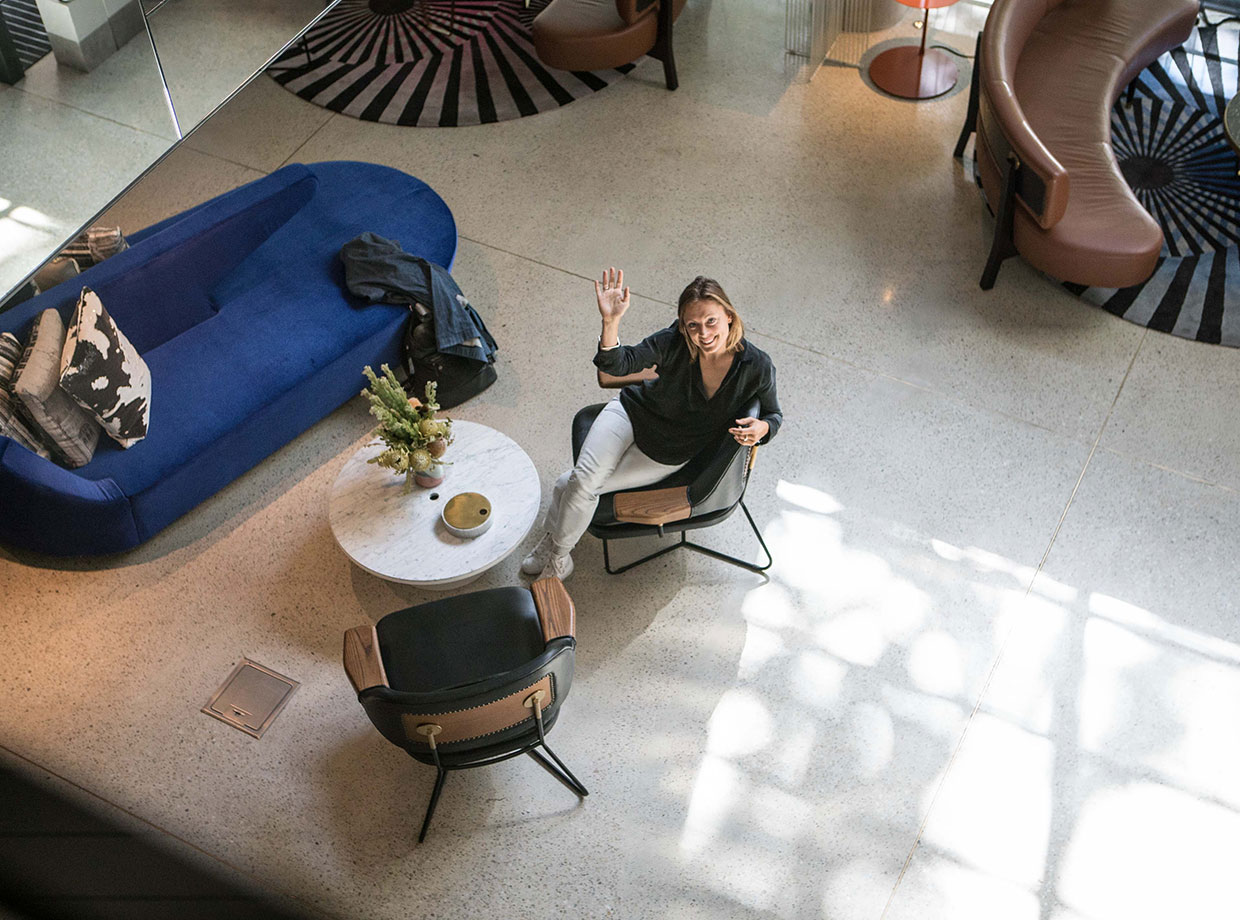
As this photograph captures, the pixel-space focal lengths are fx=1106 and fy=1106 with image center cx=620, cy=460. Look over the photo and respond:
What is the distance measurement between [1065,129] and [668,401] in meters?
3.02

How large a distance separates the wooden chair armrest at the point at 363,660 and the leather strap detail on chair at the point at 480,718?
0.22 metres

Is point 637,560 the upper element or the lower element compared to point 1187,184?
lower

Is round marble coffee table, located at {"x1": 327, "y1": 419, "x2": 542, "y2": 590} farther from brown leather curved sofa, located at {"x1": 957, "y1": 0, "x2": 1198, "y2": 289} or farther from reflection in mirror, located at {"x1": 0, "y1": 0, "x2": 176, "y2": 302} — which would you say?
brown leather curved sofa, located at {"x1": 957, "y1": 0, "x2": 1198, "y2": 289}

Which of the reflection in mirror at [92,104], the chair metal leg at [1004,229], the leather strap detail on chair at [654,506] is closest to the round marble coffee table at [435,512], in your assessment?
the leather strap detail on chair at [654,506]

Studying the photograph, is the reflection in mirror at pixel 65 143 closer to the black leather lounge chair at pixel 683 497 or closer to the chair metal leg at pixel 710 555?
the black leather lounge chair at pixel 683 497

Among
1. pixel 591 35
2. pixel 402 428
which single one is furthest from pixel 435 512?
pixel 591 35

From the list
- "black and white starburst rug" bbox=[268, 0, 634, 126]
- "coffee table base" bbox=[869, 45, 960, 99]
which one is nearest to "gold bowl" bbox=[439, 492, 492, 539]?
"black and white starburst rug" bbox=[268, 0, 634, 126]

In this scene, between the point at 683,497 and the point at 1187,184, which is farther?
the point at 1187,184

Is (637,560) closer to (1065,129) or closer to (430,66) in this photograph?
(1065,129)

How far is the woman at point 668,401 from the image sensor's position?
3949 mm

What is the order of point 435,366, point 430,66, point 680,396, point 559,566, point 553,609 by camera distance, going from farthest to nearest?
point 430,66 < point 435,366 < point 559,566 < point 680,396 < point 553,609

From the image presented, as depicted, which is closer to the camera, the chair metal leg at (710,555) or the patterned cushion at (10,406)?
the patterned cushion at (10,406)

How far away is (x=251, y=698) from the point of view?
4.30 meters

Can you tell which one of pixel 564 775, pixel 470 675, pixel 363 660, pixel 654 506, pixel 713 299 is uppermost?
pixel 713 299
